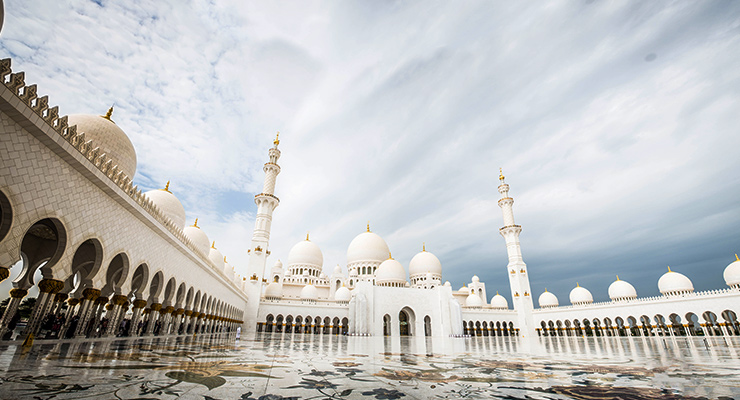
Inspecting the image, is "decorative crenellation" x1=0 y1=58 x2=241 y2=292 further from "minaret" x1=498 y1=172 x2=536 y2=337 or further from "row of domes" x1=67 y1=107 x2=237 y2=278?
"minaret" x1=498 y1=172 x2=536 y2=337

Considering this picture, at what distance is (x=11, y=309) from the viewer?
7129mm

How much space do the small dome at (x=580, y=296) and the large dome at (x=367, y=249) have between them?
20594 millimetres

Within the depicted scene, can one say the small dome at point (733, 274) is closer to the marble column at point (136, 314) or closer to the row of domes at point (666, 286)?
the row of domes at point (666, 286)

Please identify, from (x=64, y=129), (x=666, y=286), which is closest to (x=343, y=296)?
(x=64, y=129)

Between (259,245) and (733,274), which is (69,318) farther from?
(733,274)

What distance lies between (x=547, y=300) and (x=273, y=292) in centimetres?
2954

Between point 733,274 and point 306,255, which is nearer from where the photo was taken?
point 733,274

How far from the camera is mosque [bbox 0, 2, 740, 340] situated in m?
5.78

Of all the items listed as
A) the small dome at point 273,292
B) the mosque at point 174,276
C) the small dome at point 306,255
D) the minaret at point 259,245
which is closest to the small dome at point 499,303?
the mosque at point 174,276

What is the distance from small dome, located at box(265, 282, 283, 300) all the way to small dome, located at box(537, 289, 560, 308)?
2840 cm

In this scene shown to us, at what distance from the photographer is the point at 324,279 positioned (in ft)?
119

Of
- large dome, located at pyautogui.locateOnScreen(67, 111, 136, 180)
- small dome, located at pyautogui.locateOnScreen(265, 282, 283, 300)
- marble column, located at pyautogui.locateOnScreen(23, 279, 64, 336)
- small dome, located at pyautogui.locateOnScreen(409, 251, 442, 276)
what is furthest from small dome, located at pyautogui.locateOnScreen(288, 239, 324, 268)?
marble column, located at pyautogui.locateOnScreen(23, 279, 64, 336)

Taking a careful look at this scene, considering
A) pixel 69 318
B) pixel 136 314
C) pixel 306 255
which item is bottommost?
pixel 69 318

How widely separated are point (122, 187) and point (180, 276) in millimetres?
5891
